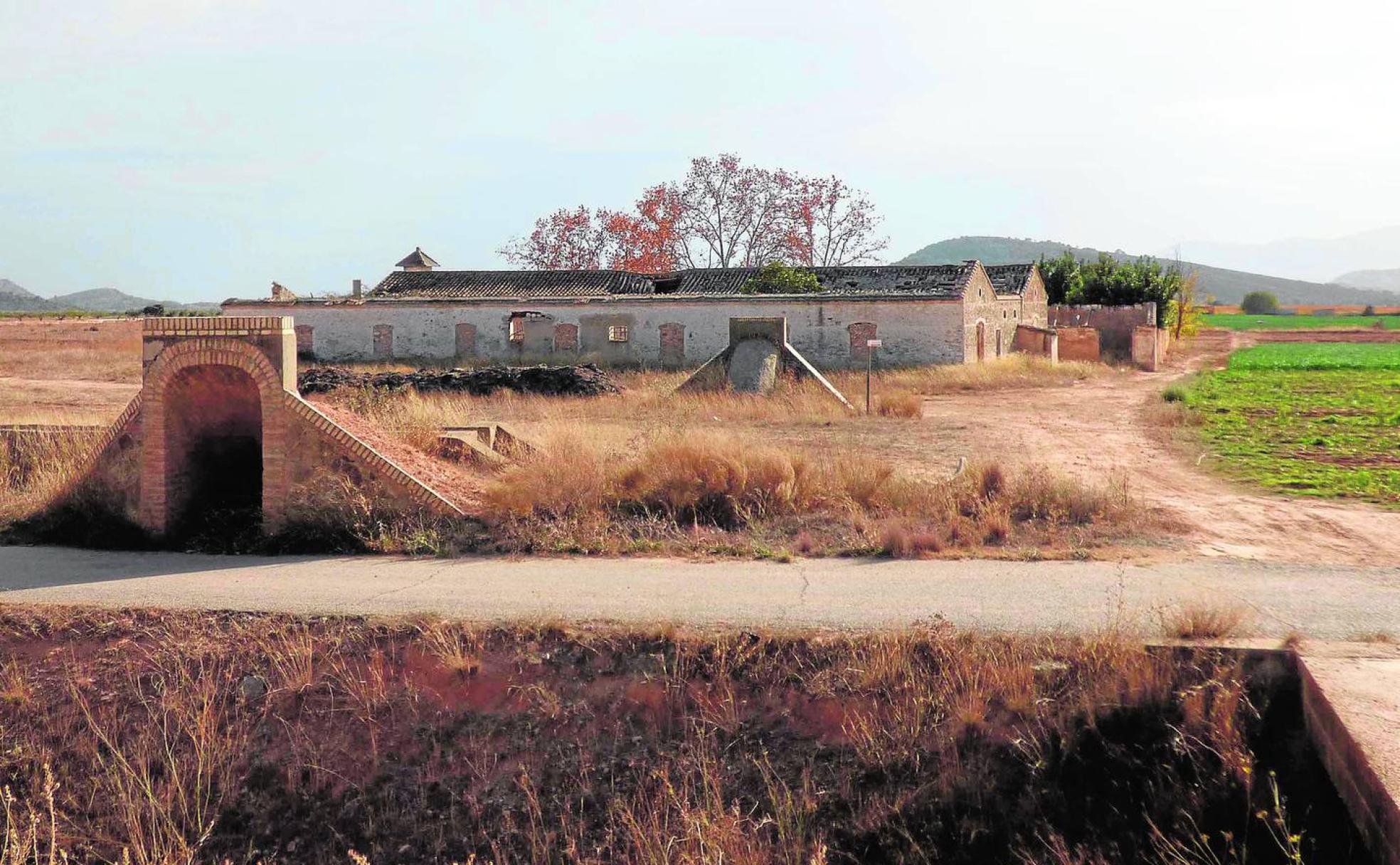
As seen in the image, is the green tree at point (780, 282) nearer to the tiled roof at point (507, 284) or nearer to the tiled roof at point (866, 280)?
the tiled roof at point (866, 280)

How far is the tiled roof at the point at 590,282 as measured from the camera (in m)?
42.1

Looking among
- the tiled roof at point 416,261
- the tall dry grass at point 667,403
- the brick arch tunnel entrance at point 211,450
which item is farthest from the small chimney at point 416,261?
the brick arch tunnel entrance at point 211,450

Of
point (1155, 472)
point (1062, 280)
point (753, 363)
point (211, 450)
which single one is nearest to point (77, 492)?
point (211, 450)

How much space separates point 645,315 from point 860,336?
25.1 ft

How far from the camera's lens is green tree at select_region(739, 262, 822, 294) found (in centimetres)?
4122

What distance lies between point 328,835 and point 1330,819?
5733 millimetres

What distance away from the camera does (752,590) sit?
856 centimetres

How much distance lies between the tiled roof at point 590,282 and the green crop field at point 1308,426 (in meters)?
12.7

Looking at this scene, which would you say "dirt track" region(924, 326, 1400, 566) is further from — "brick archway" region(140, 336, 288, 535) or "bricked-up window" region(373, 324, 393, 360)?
"bricked-up window" region(373, 324, 393, 360)

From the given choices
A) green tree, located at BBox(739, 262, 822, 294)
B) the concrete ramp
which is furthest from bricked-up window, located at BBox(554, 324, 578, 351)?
the concrete ramp

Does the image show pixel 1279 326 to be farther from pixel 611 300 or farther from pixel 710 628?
pixel 710 628

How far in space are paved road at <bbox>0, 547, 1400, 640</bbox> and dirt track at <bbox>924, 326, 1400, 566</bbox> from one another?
1194 mm

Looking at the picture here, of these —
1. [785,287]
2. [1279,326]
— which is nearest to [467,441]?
[785,287]

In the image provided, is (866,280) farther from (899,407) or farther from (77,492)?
(77,492)
